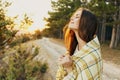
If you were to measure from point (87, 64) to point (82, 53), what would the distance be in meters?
0.10

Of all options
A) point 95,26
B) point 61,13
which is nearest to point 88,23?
point 95,26

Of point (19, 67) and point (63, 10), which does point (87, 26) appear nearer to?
point (19, 67)

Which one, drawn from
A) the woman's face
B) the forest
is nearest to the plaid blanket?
the woman's face

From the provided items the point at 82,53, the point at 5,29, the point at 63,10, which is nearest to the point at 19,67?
the point at 5,29

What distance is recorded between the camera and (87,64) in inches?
95.4

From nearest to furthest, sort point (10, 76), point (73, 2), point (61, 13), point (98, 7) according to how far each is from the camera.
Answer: point (10, 76), point (98, 7), point (73, 2), point (61, 13)

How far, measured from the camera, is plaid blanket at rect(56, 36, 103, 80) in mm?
2428

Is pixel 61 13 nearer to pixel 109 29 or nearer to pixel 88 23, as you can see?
pixel 109 29

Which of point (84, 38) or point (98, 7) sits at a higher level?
point (84, 38)

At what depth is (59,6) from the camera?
3706 centimetres

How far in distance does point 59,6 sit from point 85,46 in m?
34.8

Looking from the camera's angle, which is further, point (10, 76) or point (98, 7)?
point (98, 7)

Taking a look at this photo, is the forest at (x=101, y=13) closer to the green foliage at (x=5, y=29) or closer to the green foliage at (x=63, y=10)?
the green foliage at (x=63, y=10)

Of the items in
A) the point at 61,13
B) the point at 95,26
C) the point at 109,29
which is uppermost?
the point at 95,26
